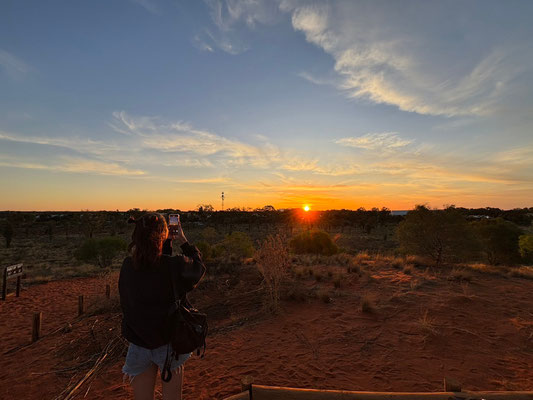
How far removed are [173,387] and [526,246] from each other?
934 inches

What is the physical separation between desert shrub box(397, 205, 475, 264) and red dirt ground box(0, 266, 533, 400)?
5.17 metres

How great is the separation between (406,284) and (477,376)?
5650mm

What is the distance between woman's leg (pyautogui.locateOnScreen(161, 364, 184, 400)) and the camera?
2219 millimetres

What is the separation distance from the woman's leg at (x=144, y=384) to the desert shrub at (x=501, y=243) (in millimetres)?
23093

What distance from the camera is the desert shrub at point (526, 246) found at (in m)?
18.1

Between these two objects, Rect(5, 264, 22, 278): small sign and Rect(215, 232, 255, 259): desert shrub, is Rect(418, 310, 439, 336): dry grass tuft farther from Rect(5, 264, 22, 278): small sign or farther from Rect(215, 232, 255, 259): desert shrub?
Rect(5, 264, 22, 278): small sign

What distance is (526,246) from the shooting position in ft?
59.8

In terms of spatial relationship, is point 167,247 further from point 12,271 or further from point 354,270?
point 12,271

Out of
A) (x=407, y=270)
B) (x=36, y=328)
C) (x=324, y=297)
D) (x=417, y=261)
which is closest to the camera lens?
(x=36, y=328)

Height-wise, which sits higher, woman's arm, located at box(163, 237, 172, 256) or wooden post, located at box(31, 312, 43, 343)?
woman's arm, located at box(163, 237, 172, 256)

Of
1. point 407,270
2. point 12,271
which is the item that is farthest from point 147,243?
point 12,271

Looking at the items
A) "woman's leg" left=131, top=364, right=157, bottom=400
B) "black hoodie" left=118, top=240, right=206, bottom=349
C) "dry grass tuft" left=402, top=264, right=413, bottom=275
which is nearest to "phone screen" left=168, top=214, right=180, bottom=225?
"black hoodie" left=118, top=240, right=206, bottom=349

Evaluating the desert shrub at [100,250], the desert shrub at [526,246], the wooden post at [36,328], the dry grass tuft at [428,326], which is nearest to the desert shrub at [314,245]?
the desert shrub at [526,246]

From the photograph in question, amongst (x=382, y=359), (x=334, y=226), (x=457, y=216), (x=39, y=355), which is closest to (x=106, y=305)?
(x=39, y=355)
